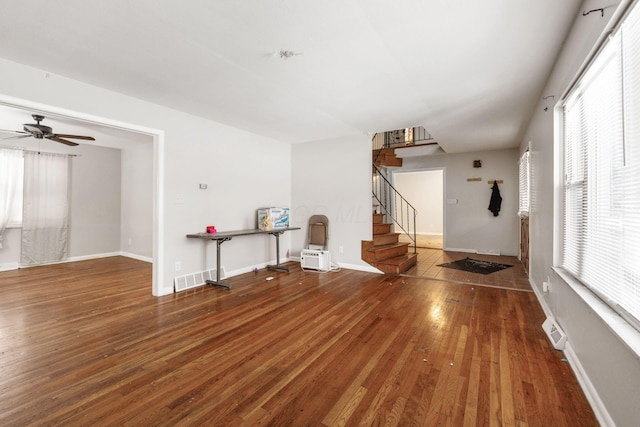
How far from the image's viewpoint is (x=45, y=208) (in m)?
5.51

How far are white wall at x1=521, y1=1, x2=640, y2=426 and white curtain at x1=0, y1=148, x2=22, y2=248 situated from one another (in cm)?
792

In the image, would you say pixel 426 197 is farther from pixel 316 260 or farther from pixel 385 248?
pixel 316 260

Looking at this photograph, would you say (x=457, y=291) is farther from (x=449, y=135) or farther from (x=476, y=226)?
(x=476, y=226)

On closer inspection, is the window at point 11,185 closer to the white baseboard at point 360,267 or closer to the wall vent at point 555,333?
the white baseboard at point 360,267

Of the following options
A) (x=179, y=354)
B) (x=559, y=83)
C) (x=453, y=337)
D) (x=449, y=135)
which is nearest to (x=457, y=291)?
(x=453, y=337)

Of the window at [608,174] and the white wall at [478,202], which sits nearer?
the window at [608,174]

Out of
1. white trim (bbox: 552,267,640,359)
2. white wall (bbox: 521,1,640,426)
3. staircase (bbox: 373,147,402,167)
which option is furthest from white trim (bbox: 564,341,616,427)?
staircase (bbox: 373,147,402,167)

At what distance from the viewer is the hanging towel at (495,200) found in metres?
6.39

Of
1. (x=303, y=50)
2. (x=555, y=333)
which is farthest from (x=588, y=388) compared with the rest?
(x=303, y=50)

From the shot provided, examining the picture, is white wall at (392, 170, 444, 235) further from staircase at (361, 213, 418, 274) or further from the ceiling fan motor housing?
the ceiling fan motor housing

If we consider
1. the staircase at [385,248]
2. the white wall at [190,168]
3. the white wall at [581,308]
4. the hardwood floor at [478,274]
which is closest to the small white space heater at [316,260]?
the staircase at [385,248]

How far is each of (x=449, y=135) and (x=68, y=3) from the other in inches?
203

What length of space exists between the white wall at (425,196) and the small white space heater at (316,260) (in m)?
6.03

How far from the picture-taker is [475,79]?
2844 mm
